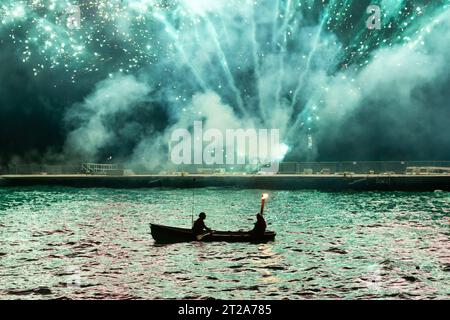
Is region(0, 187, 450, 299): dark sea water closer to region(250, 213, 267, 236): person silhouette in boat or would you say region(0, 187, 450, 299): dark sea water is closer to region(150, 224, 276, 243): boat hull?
region(150, 224, 276, 243): boat hull

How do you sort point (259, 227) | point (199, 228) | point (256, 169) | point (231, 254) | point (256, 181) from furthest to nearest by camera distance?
point (256, 169)
point (256, 181)
point (199, 228)
point (259, 227)
point (231, 254)

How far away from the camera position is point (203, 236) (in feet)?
80.4

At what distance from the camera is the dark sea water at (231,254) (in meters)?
17.3

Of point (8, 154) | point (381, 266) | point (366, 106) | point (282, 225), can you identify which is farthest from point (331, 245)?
point (8, 154)

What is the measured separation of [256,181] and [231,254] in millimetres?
37694

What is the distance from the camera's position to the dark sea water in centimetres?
1731

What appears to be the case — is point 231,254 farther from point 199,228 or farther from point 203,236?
point 199,228

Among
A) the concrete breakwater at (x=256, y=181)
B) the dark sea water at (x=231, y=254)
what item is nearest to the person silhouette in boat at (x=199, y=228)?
the dark sea water at (x=231, y=254)

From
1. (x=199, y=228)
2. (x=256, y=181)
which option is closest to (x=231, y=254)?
(x=199, y=228)

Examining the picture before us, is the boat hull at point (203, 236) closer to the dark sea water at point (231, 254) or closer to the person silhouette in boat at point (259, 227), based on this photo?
the person silhouette in boat at point (259, 227)

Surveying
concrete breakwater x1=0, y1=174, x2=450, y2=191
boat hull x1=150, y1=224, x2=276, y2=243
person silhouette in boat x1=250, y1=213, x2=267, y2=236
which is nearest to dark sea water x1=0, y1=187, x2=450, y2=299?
boat hull x1=150, y1=224, x2=276, y2=243
